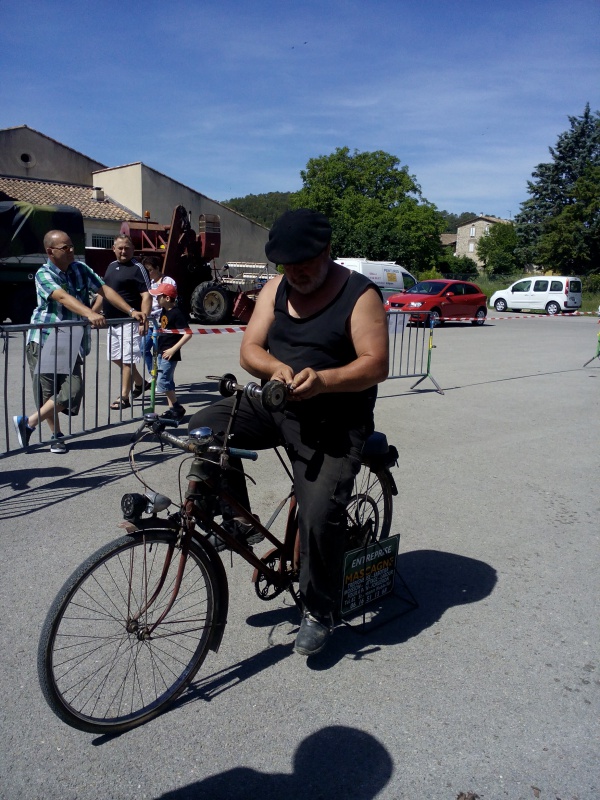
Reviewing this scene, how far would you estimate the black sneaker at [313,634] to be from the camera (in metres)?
3.11

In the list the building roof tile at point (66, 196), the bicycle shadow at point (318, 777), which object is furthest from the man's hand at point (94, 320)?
the building roof tile at point (66, 196)

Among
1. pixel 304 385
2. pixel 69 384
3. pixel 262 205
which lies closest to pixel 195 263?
pixel 69 384

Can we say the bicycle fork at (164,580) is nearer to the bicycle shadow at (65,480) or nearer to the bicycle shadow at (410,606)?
the bicycle shadow at (410,606)

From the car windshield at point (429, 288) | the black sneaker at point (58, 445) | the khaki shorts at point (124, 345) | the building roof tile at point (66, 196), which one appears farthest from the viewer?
the building roof tile at point (66, 196)

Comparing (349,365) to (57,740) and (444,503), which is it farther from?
(444,503)

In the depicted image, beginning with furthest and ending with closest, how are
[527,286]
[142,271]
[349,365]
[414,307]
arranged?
[527,286], [414,307], [142,271], [349,365]

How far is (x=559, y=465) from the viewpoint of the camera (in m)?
6.60

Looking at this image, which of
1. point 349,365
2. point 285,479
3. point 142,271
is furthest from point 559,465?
point 142,271

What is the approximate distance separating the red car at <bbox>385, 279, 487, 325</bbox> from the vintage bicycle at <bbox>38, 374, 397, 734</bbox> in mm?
21422

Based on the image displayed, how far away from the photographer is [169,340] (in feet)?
26.8

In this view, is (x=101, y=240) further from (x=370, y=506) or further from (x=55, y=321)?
(x=370, y=506)

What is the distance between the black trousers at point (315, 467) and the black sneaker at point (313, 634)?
0.17 feet

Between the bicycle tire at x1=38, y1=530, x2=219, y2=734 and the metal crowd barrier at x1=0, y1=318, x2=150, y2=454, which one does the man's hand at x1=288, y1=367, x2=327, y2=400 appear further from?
the metal crowd barrier at x1=0, y1=318, x2=150, y2=454

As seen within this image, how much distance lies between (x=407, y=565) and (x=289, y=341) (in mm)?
1932
